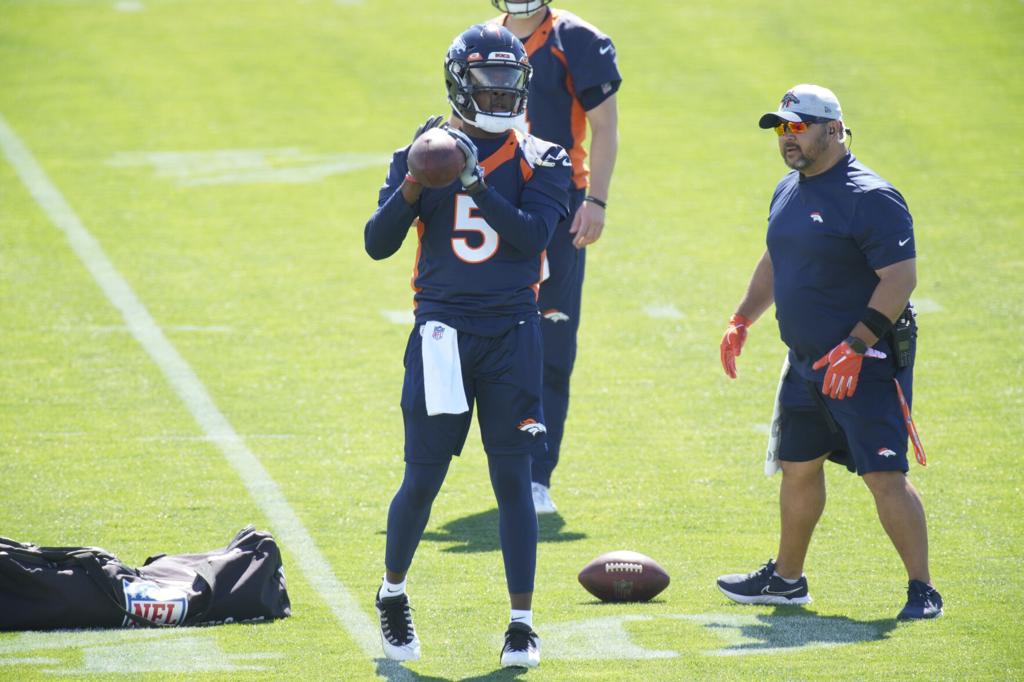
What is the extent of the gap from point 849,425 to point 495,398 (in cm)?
133

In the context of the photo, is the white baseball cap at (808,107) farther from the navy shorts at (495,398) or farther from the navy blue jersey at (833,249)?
the navy shorts at (495,398)

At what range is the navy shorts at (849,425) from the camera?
553 cm

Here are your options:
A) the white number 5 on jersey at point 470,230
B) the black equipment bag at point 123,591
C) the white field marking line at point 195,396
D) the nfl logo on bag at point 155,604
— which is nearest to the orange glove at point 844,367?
the white number 5 on jersey at point 470,230

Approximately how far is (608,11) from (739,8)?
4.96ft

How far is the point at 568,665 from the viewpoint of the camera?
506cm

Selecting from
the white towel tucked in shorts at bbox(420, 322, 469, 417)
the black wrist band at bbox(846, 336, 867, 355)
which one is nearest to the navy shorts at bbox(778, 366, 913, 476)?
the black wrist band at bbox(846, 336, 867, 355)

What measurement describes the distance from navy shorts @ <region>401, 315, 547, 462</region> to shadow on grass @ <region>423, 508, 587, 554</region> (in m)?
1.45

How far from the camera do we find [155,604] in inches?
212

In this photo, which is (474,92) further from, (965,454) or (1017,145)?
(1017,145)

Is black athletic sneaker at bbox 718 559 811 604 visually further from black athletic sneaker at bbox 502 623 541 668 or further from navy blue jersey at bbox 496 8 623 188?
navy blue jersey at bbox 496 8 623 188

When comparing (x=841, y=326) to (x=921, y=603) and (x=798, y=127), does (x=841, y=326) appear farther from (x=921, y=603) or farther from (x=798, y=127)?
(x=921, y=603)

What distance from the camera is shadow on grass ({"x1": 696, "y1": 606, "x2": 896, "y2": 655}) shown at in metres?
5.27

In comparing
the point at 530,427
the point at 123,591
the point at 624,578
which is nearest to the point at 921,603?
the point at 624,578

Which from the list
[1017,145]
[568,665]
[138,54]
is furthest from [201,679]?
[138,54]
